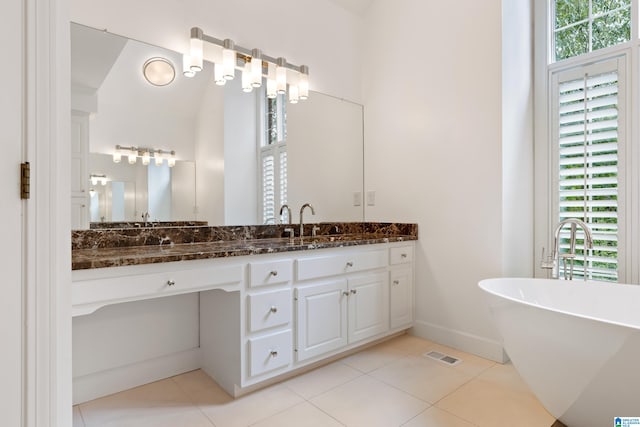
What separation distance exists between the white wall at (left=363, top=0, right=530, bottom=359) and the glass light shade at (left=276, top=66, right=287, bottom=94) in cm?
92

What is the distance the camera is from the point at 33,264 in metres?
0.81

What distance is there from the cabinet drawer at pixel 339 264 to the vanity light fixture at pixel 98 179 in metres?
1.17

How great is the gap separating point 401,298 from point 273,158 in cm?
146

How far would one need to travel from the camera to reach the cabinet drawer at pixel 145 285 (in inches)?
53.8

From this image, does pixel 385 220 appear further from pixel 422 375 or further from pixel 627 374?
pixel 627 374

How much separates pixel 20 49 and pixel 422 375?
2317 mm

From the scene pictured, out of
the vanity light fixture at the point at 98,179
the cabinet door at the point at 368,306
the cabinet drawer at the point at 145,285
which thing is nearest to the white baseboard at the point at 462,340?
the cabinet door at the point at 368,306

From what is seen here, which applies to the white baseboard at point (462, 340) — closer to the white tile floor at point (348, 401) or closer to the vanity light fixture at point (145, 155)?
the white tile floor at point (348, 401)

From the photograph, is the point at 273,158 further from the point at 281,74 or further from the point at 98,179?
the point at 98,179

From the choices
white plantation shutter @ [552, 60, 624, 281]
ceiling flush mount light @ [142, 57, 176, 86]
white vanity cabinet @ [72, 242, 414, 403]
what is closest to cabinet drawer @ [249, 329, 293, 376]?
white vanity cabinet @ [72, 242, 414, 403]

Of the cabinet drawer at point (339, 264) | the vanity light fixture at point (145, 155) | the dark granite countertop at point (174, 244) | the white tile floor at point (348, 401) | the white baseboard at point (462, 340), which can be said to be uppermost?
the vanity light fixture at point (145, 155)

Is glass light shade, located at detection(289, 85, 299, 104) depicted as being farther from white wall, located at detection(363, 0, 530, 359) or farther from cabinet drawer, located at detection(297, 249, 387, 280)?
cabinet drawer, located at detection(297, 249, 387, 280)

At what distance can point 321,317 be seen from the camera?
214 cm

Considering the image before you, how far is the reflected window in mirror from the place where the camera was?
257cm
